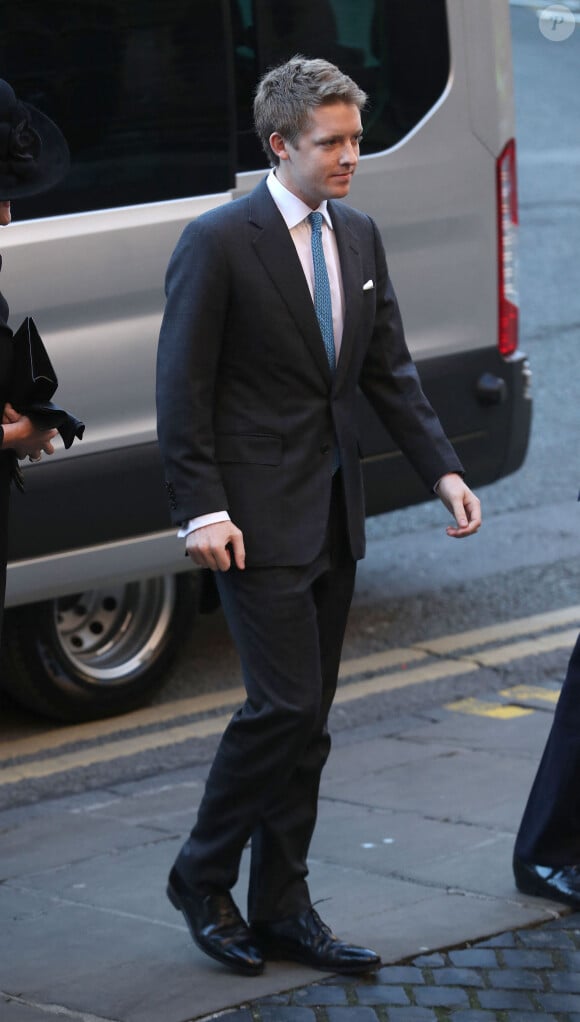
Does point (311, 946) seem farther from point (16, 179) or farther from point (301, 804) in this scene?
point (16, 179)

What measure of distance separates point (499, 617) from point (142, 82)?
8.59ft

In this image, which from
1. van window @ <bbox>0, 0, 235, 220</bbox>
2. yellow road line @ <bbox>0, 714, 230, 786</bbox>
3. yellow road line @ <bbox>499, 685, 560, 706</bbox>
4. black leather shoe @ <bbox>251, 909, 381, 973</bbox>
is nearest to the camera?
black leather shoe @ <bbox>251, 909, 381, 973</bbox>

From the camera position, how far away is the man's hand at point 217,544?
3740 millimetres

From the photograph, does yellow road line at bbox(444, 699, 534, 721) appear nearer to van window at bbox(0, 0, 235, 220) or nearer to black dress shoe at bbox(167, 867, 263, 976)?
van window at bbox(0, 0, 235, 220)

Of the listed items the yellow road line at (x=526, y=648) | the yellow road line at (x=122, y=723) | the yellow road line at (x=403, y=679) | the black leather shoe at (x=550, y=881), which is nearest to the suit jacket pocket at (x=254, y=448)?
the black leather shoe at (x=550, y=881)

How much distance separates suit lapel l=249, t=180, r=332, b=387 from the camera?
3.80 meters

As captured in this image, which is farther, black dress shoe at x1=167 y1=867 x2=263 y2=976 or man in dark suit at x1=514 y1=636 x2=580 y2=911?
man in dark suit at x1=514 y1=636 x2=580 y2=911

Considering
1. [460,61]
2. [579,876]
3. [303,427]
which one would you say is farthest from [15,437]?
[460,61]

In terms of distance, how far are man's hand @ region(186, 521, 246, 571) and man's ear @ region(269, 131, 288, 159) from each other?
0.73 meters

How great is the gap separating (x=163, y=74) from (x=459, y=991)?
Result: 2946 millimetres

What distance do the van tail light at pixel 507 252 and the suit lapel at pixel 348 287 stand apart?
2.81 m

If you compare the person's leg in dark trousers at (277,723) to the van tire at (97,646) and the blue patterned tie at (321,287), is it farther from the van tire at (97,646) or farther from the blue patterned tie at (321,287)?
the van tire at (97,646)

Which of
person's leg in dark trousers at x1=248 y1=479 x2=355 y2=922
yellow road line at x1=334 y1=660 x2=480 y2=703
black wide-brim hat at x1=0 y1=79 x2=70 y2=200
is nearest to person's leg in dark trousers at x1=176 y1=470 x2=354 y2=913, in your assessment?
person's leg in dark trousers at x1=248 y1=479 x2=355 y2=922

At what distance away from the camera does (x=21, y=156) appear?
3.46m
